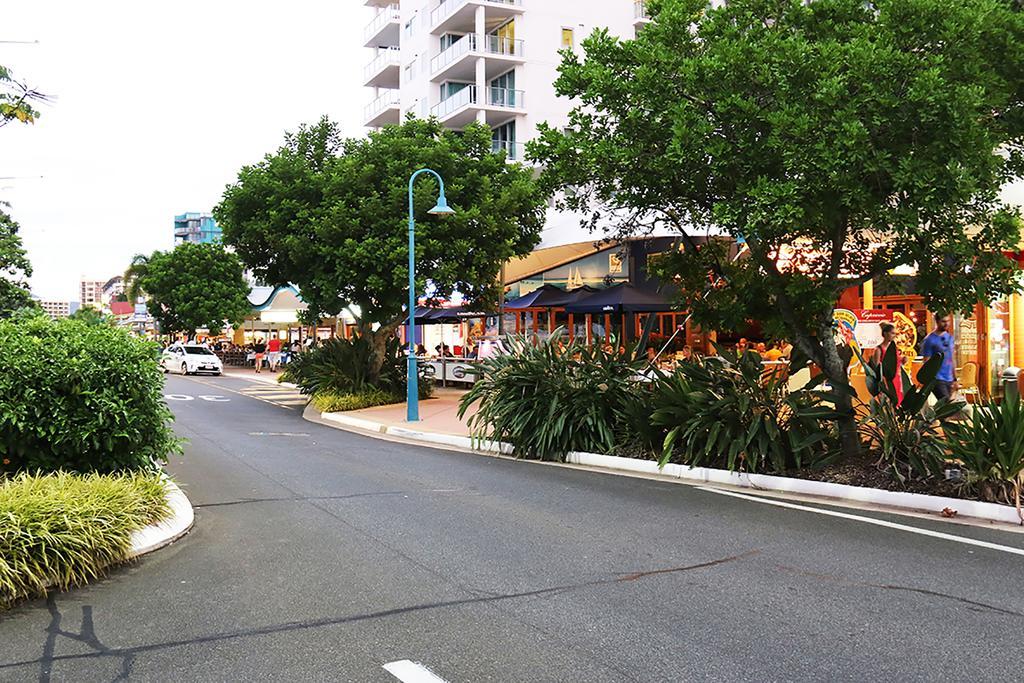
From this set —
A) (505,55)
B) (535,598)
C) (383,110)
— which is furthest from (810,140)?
(383,110)

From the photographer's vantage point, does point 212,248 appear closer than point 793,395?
No

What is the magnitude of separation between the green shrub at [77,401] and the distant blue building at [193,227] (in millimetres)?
175846

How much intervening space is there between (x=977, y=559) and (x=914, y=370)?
9574mm

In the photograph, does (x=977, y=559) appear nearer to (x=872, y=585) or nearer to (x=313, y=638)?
(x=872, y=585)

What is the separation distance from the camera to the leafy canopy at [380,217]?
20.5m

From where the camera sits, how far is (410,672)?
14.5ft

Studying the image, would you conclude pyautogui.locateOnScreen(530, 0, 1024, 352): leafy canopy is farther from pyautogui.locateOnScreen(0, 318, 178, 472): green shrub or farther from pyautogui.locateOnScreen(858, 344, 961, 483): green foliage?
pyautogui.locateOnScreen(0, 318, 178, 472): green shrub

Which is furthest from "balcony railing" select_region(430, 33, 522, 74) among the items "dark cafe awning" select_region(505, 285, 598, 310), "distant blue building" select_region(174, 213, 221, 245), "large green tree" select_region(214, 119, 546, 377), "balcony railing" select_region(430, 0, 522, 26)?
"distant blue building" select_region(174, 213, 221, 245)

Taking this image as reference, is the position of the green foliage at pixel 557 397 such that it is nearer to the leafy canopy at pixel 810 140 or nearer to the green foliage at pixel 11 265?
the leafy canopy at pixel 810 140

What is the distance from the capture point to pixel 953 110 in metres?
8.32

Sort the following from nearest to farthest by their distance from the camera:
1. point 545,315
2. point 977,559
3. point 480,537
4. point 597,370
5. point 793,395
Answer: point 977,559
point 480,537
point 793,395
point 597,370
point 545,315

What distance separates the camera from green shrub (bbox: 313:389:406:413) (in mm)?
21188

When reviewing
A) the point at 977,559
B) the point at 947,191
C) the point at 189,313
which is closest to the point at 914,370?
the point at 947,191

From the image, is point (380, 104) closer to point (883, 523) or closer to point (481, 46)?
point (481, 46)
